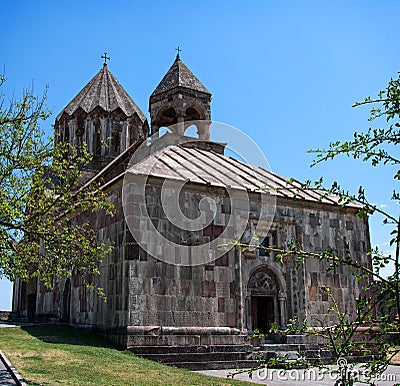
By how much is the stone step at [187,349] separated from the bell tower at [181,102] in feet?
28.2

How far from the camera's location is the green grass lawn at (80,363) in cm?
829

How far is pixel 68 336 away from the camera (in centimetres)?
1303

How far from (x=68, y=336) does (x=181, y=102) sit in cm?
978

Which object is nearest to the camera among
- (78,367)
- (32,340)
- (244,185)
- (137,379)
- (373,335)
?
(373,335)

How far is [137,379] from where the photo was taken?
8.62 meters

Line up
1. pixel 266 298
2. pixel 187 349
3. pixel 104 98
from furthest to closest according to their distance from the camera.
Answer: pixel 104 98 → pixel 266 298 → pixel 187 349

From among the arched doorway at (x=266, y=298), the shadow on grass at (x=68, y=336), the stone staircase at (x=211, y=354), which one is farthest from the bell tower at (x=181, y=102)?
the stone staircase at (x=211, y=354)

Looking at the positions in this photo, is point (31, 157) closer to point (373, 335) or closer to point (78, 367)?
point (78, 367)

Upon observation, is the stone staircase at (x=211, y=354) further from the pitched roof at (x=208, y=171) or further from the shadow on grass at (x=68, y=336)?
the pitched roof at (x=208, y=171)

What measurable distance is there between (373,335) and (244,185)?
12.4 m

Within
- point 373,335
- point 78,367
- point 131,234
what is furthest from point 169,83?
point 373,335

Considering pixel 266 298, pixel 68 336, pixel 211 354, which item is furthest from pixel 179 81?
pixel 211 354
